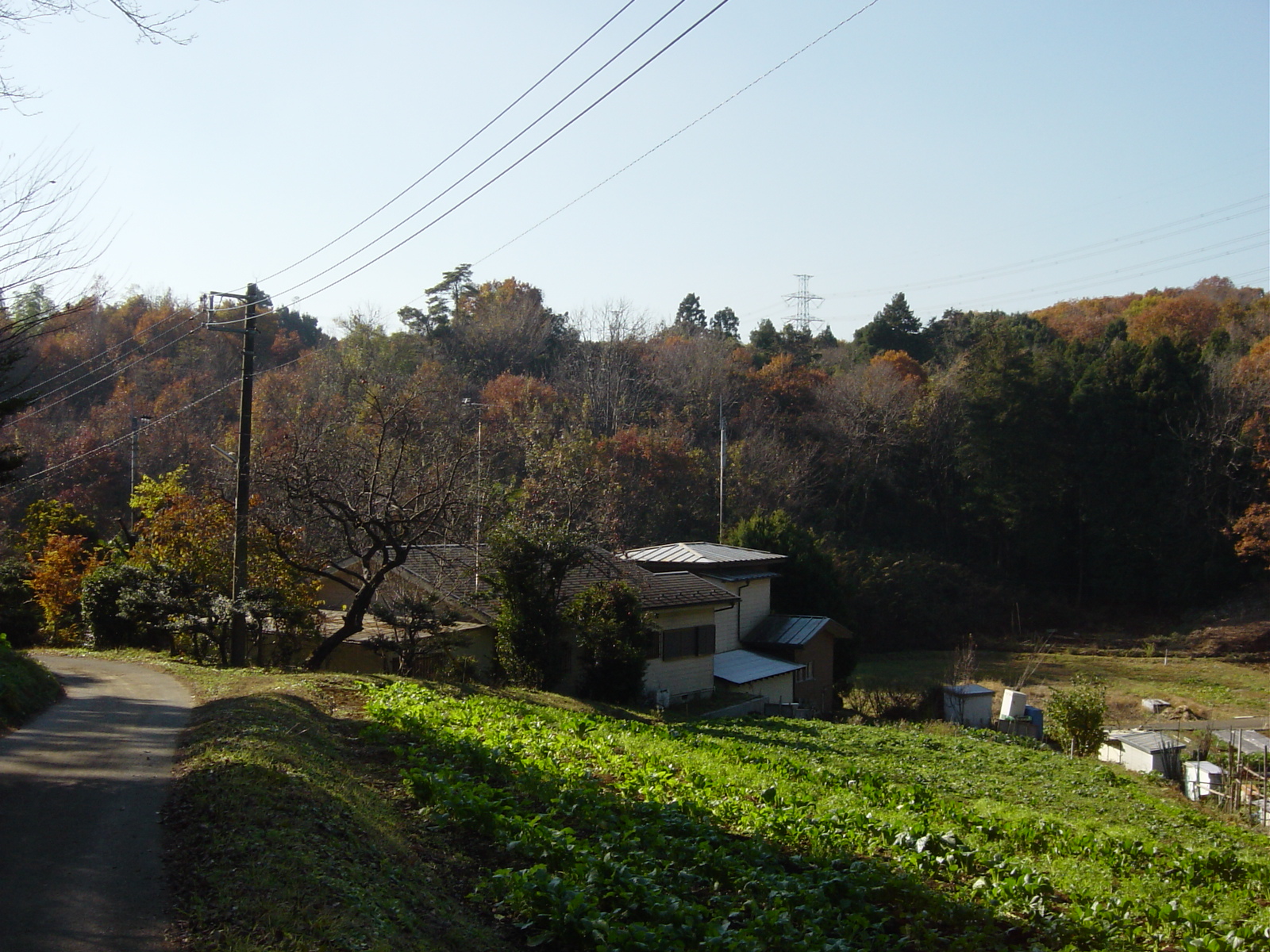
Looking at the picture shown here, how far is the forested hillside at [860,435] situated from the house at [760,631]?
481 cm

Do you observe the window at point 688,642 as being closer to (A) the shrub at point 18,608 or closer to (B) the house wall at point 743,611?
(B) the house wall at point 743,611

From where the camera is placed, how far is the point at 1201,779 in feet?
65.6

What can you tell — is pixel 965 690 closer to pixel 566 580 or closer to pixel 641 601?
pixel 641 601

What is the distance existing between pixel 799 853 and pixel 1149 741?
19.2 meters

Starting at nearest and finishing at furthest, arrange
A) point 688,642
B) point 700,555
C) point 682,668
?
point 682,668, point 688,642, point 700,555

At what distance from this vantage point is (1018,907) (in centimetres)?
738

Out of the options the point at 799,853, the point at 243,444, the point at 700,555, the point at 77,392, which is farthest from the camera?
the point at 77,392

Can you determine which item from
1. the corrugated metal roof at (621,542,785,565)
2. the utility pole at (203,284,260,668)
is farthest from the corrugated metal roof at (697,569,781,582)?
the utility pole at (203,284,260,668)

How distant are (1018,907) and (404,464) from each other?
19590 millimetres

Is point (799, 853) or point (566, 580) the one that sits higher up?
point (566, 580)

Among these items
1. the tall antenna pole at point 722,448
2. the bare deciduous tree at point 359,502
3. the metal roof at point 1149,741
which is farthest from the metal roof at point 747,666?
the metal roof at point 1149,741

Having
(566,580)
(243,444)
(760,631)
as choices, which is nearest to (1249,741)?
(760,631)

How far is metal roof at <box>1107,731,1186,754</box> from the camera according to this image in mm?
22828

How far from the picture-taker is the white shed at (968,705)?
100ft
